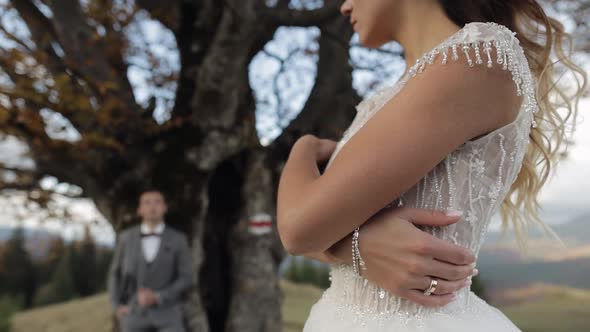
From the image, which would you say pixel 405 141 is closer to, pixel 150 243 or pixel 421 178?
pixel 421 178

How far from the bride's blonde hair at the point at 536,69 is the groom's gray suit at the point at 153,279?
3250 millimetres

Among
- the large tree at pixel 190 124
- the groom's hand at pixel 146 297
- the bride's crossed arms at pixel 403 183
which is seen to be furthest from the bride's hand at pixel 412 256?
the large tree at pixel 190 124

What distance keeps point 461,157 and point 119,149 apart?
453cm

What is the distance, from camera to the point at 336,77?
19.2ft

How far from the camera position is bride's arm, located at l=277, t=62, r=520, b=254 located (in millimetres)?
744

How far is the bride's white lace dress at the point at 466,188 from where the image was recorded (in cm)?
82

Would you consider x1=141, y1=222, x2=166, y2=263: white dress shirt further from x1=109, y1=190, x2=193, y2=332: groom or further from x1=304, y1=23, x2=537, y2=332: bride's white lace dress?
x1=304, y1=23, x2=537, y2=332: bride's white lace dress

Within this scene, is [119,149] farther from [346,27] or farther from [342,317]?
[342,317]

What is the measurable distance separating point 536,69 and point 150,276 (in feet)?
11.6

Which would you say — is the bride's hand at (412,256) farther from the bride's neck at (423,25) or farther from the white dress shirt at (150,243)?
the white dress shirt at (150,243)

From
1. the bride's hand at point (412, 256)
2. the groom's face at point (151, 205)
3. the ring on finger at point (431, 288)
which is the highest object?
the groom's face at point (151, 205)

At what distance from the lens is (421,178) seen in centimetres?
81

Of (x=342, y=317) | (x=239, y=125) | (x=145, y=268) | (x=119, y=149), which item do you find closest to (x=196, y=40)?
(x=239, y=125)

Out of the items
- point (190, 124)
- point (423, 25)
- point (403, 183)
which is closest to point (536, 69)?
point (423, 25)
